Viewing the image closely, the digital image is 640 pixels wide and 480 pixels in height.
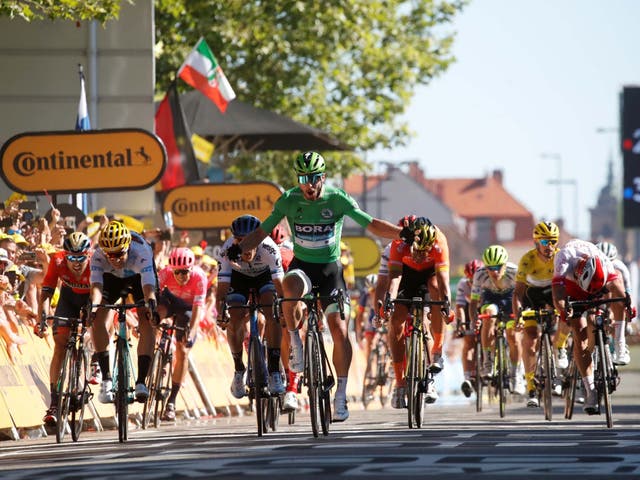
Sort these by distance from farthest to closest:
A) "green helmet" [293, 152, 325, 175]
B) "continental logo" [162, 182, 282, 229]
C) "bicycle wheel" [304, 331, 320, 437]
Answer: "continental logo" [162, 182, 282, 229] → "green helmet" [293, 152, 325, 175] → "bicycle wheel" [304, 331, 320, 437]

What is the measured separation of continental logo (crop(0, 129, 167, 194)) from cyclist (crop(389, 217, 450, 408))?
17.8ft

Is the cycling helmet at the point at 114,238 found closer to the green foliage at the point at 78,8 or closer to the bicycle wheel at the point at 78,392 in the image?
the bicycle wheel at the point at 78,392

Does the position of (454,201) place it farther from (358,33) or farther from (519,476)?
(519,476)

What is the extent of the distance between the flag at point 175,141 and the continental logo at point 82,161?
862cm

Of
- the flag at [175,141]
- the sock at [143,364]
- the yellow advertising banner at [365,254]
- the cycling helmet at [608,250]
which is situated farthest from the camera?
the yellow advertising banner at [365,254]

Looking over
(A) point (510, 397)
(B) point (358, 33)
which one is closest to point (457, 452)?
(A) point (510, 397)

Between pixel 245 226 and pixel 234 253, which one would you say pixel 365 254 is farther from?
pixel 234 253

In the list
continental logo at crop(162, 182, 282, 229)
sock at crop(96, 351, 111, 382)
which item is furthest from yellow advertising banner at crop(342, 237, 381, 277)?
sock at crop(96, 351, 111, 382)

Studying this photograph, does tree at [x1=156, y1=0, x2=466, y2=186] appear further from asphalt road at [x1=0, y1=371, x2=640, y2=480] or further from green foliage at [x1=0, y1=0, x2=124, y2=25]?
asphalt road at [x1=0, y1=371, x2=640, y2=480]

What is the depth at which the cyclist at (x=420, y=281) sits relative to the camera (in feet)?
54.7

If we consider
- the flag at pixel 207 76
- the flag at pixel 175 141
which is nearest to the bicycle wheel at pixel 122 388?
the flag at pixel 175 141

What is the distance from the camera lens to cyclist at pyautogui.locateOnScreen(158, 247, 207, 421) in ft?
63.3

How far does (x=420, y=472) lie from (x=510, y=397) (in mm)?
18427

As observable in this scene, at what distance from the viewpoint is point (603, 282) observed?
17.1m
